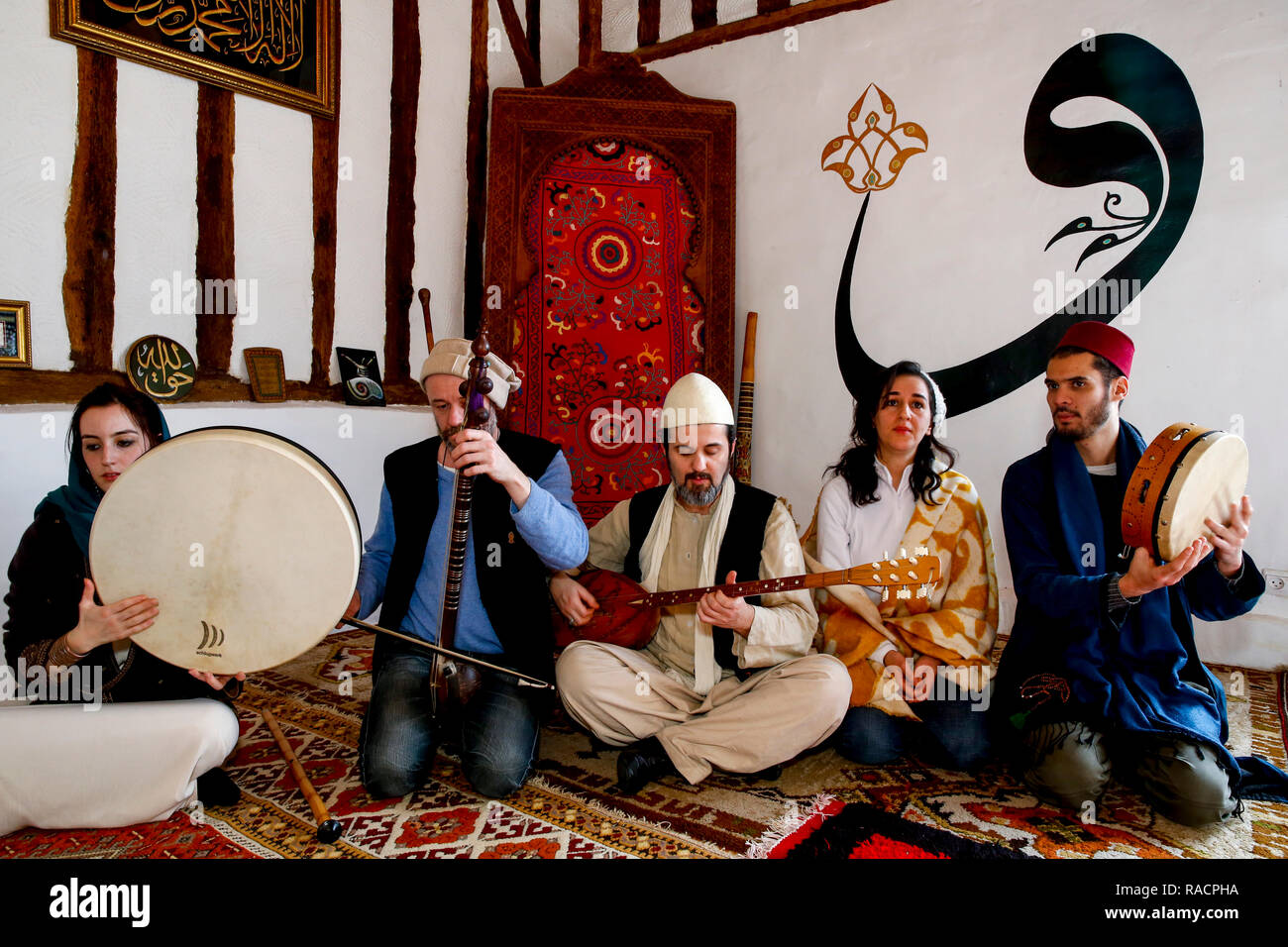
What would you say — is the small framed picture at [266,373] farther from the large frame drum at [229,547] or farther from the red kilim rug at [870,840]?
the red kilim rug at [870,840]

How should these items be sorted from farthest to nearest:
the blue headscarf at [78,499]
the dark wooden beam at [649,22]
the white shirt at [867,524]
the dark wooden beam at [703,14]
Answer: the dark wooden beam at [649,22]
the dark wooden beam at [703,14]
the white shirt at [867,524]
the blue headscarf at [78,499]

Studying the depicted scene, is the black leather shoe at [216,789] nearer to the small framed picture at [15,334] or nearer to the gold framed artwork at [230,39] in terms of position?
the small framed picture at [15,334]

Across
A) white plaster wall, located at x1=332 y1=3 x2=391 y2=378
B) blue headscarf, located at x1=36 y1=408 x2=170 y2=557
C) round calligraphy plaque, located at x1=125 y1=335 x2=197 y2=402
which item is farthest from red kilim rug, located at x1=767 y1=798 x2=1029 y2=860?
white plaster wall, located at x1=332 y1=3 x2=391 y2=378

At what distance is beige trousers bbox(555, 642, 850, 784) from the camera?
2.22m

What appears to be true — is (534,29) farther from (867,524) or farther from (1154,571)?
(1154,571)

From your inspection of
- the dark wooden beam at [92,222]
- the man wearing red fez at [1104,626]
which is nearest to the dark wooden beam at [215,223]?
the dark wooden beam at [92,222]

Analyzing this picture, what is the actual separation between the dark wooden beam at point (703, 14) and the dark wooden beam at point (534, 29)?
0.98 m

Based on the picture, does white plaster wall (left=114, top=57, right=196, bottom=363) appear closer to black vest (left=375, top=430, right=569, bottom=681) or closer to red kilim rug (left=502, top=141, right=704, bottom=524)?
red kilim rug (left=502, top=141, right=704, bottom=524)

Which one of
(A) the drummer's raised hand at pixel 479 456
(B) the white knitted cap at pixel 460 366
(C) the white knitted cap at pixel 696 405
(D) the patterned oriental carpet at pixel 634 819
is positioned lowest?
(D) the patterned oriental carpet at pixel 634 819

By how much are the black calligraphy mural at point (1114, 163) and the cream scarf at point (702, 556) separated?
2.05m

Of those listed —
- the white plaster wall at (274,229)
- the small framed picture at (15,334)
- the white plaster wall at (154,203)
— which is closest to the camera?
the small framed picture at (15,334)

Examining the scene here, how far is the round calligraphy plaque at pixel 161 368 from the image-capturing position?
3277mm

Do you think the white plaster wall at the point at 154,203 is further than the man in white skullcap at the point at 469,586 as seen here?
Yes

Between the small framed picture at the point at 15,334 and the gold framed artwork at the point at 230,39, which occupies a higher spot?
the gold framed artwork at the point at 230,39
